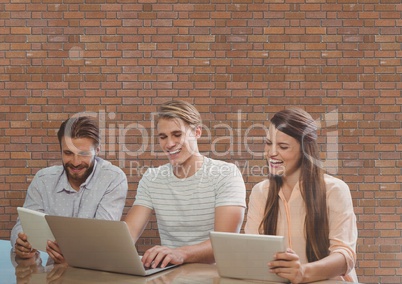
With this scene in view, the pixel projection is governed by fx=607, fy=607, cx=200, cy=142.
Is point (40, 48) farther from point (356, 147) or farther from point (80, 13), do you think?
point (356, 147)

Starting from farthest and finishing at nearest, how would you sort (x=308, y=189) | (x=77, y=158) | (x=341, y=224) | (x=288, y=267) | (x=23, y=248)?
(x=77, y=158) → (x=23, y=248) → (x=308, y=189) → (x=341, y=224) → (x=288, y=267)

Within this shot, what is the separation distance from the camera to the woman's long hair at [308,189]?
7.45 ft

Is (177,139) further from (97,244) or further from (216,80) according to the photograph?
(216,80)

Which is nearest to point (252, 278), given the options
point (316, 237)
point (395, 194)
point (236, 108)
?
point (316, 237)

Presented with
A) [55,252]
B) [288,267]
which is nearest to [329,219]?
[288,267]

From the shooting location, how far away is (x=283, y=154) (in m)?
2.40

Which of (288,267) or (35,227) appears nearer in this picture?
(288,267)

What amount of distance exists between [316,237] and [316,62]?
2340 mm

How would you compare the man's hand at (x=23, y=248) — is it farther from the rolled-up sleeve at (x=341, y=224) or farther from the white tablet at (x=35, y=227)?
the rolled-up sleeve at (x=341, y=224)

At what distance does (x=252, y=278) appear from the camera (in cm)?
189

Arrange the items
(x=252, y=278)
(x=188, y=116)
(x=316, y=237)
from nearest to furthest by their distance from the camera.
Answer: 1. (x=252, y=278)
2. (x=316, y=237)
3. (x=188, y=116)

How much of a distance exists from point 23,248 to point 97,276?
52 centimetres

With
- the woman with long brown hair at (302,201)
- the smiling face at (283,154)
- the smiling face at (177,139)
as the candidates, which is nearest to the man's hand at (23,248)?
the smiling face at (177,139)

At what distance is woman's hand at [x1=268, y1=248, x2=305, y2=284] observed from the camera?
1785 mm
